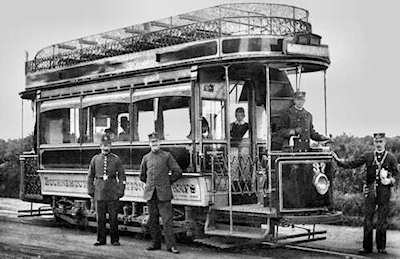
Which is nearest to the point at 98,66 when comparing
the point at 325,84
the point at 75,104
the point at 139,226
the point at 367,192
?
the point at 75,104

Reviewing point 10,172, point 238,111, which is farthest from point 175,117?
point 10,172

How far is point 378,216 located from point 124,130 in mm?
4626

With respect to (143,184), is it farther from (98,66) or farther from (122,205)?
(98,66)

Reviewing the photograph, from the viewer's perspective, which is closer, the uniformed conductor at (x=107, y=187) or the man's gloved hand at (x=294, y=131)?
the man's gloved hand at (x=294, y=131)

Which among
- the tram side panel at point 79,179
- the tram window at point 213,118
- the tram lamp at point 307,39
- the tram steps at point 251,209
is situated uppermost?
the tram lamp at point 307,39

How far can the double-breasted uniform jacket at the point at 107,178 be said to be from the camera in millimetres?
11516

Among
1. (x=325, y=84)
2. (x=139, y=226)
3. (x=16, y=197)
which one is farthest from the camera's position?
(x=16, y=197)

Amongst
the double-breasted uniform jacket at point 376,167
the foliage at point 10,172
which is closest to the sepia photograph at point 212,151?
the double-breasted uniform jacket at point 376,167

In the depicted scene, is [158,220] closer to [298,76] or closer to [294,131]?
[294,131]

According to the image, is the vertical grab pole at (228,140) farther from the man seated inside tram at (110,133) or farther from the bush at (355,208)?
the bush at (355,208)

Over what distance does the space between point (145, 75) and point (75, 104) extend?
219 cm

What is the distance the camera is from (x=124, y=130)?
41.2ft

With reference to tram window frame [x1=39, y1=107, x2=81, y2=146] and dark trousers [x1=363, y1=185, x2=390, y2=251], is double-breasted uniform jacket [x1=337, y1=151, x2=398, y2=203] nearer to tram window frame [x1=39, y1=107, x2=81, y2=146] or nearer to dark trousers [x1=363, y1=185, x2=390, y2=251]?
dark trousers [x1=363, y1=185, x2=390, y2=251]

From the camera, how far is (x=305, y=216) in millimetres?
9984
